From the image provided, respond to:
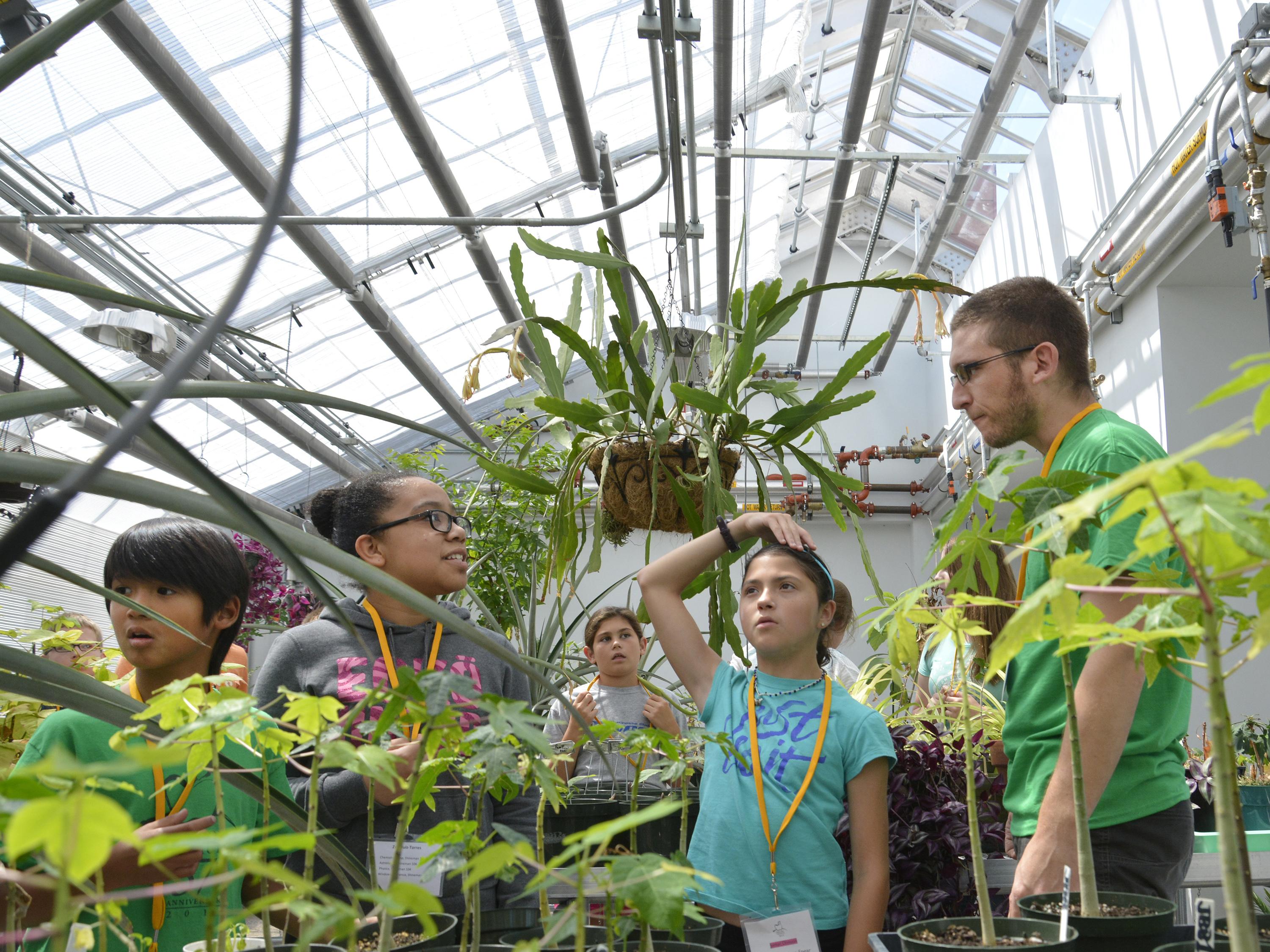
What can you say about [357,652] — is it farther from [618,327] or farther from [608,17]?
[608,17]

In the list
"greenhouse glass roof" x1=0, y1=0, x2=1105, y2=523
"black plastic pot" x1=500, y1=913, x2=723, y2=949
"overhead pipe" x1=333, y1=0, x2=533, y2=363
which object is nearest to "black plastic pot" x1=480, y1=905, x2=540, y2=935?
"black plastic pot" x1=500, y1=913, x2=723, y2=949

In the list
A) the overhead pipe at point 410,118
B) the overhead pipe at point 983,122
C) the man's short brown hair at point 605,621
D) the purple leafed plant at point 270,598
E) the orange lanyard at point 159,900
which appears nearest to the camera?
the orange lanyard at point 159,900

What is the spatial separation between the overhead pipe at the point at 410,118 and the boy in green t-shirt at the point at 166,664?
2.46m

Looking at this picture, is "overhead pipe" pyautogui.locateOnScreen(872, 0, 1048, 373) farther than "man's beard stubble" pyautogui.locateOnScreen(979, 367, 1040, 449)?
Yes

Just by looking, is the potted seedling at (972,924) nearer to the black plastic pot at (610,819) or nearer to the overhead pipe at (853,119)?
the black plastic pot at (610,819)

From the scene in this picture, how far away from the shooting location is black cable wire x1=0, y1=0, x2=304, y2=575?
260 millimetres

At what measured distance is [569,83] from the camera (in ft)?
14.1

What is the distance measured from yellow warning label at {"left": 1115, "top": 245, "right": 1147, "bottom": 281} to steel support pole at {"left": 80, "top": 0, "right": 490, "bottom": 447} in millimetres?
2807

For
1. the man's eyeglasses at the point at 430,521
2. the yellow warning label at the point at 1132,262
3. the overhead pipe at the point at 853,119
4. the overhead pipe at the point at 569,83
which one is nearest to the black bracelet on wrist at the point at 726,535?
the man's eyeglasses at the point at 430,521

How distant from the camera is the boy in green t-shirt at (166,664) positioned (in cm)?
97

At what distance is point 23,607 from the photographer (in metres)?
7.51

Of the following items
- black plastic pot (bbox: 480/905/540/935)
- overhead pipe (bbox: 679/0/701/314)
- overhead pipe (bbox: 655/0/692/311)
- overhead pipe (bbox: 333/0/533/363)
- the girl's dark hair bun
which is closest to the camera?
black plastic pot (bbox: 480/905/540/935)

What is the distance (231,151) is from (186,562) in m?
3.80

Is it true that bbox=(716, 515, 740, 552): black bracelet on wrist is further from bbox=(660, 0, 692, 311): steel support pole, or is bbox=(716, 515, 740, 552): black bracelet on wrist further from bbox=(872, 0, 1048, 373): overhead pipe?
bbox=(660, 0, 692, 311): steel support pole
